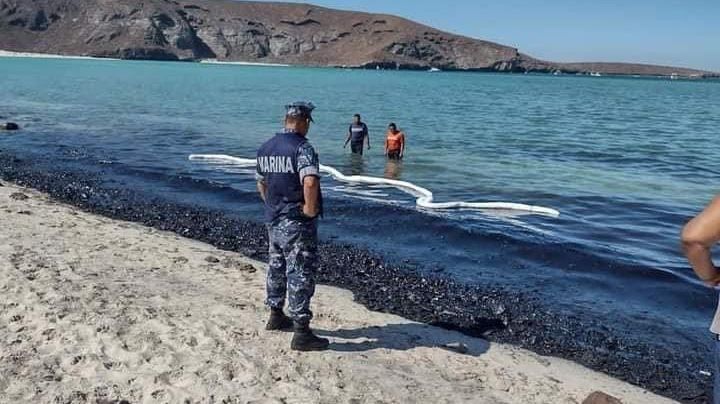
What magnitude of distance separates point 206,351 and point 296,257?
1158mm

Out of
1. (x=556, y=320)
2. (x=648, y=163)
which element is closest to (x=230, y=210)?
(x=556, y=320)

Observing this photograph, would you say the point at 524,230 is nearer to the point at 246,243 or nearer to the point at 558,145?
the point at 246,243

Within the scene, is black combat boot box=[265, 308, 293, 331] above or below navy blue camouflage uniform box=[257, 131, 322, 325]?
below

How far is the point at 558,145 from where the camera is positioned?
104ft

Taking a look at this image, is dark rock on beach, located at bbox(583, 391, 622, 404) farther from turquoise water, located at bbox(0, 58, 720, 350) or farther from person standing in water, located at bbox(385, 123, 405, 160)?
person standing in water, located at bbox(385, 123, 405, 160)

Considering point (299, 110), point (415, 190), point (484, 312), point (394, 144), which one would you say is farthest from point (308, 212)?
point (394, 144)

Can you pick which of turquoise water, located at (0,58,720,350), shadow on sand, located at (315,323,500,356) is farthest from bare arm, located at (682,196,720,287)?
turquoise water, located at (0,58,720,350)

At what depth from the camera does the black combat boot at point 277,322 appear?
6.93 metres

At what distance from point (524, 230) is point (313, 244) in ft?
27.1

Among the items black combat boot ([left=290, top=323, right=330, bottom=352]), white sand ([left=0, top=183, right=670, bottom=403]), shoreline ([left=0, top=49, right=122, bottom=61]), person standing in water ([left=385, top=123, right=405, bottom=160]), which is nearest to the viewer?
white sand ([left=0, top=183, right=670, bottom=403])

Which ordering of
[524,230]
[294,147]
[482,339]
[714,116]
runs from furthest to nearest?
[714,116], [524,230], [482,339], [294,147]

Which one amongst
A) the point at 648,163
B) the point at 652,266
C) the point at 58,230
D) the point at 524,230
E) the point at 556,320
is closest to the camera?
the point at 556,320

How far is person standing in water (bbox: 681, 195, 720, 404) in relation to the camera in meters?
3.13

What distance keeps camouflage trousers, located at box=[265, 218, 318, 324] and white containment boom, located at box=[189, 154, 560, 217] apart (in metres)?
9.39
